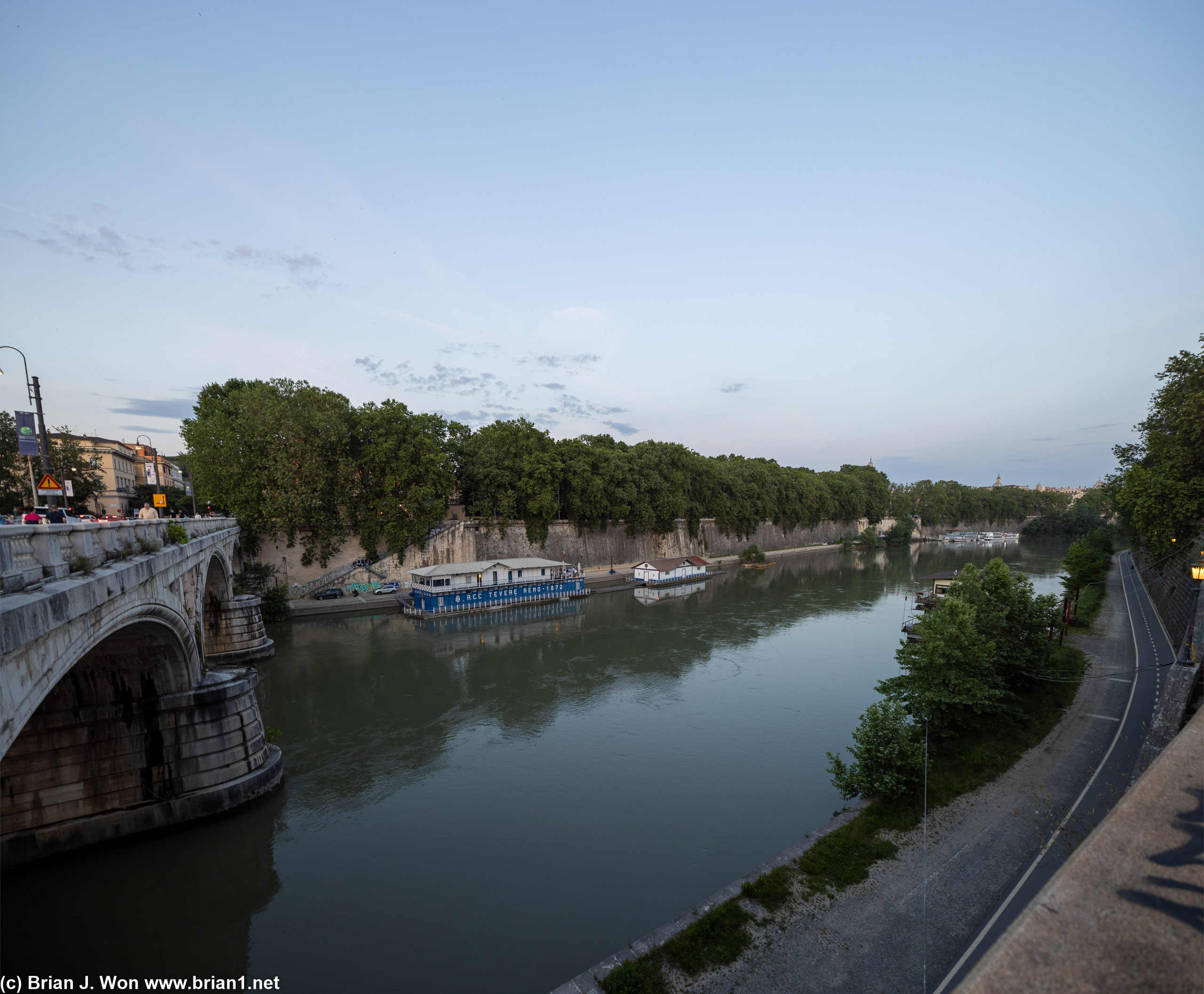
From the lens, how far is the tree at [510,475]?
4594 centimetres

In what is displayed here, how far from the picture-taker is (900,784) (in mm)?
12828

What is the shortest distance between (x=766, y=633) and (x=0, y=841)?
2878cm

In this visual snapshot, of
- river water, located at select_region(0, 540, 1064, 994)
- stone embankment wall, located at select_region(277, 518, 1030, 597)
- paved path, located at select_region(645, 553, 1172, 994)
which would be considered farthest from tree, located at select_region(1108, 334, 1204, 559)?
stone embankment wall, located at select_region(277, 518, 1030, 597)

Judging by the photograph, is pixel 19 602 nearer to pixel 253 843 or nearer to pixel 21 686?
pixel 21 686

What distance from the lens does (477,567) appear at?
3819cm

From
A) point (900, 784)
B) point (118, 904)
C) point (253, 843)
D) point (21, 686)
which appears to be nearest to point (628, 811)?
point (900, 784)

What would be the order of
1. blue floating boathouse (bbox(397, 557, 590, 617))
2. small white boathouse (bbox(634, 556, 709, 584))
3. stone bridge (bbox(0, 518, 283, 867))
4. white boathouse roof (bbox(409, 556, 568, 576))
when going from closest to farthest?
1. stone bridge (bbox(0, 518, 283, 867))
2. blue floating boathouse (bbox(397, 557, 590, 617))
3. white boathouse roof (bbox(409, 556, 568, 576))
4. small white boathouse (bbox(634, 556, 709, 584))

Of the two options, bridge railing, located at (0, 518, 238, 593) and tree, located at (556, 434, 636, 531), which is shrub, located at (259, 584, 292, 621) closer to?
Answer: tree, located at (556, 434, 636, 531)

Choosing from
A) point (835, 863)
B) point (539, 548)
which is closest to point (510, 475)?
point (539, 548)

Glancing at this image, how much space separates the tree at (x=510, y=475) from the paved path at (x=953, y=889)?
36.3 m

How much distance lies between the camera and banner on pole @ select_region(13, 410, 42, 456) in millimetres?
11266

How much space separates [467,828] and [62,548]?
9.89 m

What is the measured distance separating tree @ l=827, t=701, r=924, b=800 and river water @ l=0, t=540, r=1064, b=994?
1103 millimetres

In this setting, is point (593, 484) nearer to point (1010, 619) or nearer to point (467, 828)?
point (1010, 619)
